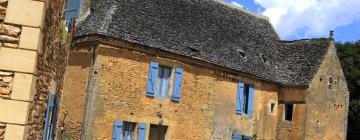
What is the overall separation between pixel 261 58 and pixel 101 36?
365 inches

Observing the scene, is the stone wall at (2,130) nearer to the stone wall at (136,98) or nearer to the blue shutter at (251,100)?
the stone wall at (136,98)

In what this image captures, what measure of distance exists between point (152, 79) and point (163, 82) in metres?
0.73

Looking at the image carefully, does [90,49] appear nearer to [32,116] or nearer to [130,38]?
[130,38]

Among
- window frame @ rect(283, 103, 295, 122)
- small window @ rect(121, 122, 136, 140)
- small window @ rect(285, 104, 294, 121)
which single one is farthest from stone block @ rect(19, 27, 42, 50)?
small window @ rect(285, 104, 294, 121)

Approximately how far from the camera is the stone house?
57.1ft

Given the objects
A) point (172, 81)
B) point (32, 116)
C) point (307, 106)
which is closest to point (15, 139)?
point (32, 116)

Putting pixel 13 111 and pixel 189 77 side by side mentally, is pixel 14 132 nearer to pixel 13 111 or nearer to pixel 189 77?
pixel 13 111

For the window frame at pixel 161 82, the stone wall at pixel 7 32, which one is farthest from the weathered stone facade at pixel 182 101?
the stone wall at pixel 7 32

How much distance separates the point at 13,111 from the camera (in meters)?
6.44

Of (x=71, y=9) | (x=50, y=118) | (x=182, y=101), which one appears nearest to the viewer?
(x=50, y=118)

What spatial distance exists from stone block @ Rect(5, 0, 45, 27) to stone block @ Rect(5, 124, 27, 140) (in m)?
1.37

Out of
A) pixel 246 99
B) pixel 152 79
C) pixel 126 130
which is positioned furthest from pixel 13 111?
pixel 246 99

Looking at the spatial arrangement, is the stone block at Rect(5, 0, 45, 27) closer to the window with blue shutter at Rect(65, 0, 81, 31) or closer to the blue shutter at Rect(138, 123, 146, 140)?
the window with blue shutter at Rect(65, 0, 81, 31)

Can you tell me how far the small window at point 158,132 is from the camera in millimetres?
18906
